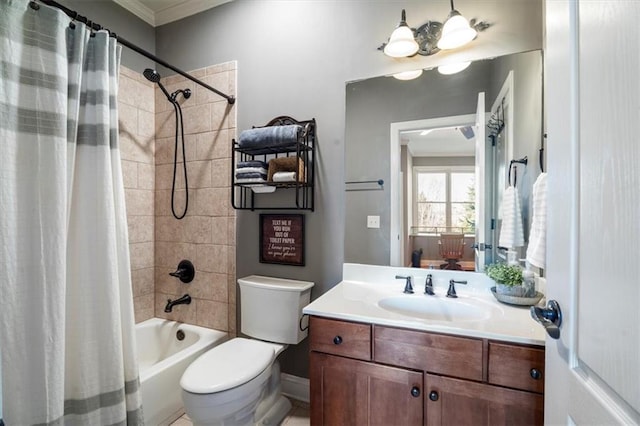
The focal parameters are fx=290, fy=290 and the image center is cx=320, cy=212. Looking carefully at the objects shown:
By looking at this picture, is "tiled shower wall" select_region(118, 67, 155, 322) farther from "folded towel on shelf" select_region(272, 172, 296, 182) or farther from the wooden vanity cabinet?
the wooden vanity cabinet

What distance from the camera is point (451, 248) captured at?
5.18 feet

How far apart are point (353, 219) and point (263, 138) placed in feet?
2.44

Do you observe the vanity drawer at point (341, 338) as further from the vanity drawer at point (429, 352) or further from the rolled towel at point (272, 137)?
the rolled towel at point (272, 137)

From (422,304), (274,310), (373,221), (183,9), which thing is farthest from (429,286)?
(183,9)

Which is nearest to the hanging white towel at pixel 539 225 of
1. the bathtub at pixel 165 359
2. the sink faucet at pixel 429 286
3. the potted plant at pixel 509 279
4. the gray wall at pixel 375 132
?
the potted plant at pixel 509 279

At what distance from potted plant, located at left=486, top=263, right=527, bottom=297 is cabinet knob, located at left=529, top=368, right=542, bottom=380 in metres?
0.38

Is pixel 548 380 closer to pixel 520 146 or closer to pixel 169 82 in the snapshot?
pixel 520 146

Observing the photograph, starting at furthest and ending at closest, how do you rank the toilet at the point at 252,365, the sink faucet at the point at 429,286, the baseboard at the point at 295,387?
the baseboard at the point at 295,387
the sink faucet at the point at 429,286
the toilet at the point at 252,365

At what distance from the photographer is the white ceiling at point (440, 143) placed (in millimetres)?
1547

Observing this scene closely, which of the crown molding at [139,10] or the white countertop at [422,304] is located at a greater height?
the crown molding at [139,10]

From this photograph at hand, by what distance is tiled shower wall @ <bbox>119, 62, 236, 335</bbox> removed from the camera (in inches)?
82.2

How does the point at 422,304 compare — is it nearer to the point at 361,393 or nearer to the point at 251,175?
the point at 361,393

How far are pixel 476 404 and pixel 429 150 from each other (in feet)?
3.91

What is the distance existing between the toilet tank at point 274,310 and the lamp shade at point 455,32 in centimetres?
155
